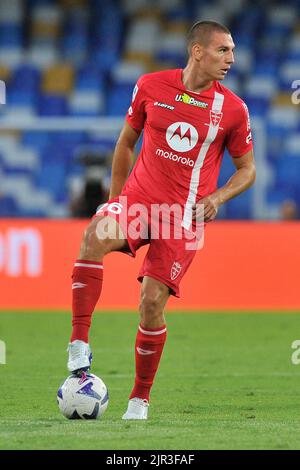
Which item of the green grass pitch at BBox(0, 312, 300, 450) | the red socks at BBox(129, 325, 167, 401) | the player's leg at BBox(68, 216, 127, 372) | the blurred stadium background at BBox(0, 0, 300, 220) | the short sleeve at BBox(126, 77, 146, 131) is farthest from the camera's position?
the blurred stadium background at BBox(0, 0, 300, 220)

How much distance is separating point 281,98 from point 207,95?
13.0 metres

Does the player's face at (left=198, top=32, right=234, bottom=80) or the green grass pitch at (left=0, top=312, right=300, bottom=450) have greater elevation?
the player's face at (left=198, top=32, right=234, bottom=80)

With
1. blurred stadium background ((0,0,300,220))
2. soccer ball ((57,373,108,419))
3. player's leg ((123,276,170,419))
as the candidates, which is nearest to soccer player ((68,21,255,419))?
player's leg ((123,276,170,419))

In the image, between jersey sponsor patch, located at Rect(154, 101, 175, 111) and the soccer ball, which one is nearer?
the soccer ball

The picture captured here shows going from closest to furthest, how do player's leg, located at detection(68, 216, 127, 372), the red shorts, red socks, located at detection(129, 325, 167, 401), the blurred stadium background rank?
1. player's leg, located at detection(68, 216, 127, 372)
2. the red shorts
3. red socks, located at detection(129, 325, 167, 401)
4. the blurred stadium background

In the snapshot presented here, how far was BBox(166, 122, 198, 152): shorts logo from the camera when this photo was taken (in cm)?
626

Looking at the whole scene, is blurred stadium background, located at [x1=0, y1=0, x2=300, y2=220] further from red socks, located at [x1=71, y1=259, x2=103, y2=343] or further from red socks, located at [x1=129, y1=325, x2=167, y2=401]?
red socks, located at [x1=71, y1=259, x2=103, y2=343]

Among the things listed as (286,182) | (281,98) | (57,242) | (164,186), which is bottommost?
(164,186)

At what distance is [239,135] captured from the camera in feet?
20.9

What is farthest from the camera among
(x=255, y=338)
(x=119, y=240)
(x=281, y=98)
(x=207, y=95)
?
(x=281, y=98)

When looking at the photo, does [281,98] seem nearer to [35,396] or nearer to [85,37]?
[85,37]

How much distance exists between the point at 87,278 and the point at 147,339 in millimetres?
562

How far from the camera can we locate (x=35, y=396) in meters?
7.15
